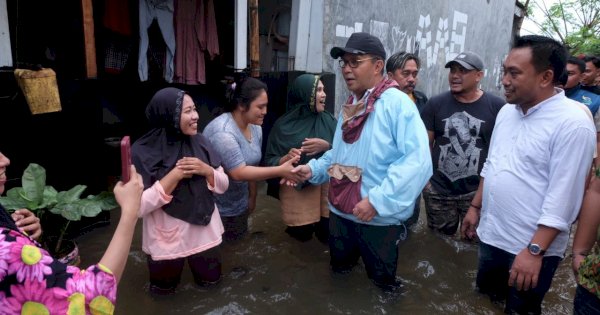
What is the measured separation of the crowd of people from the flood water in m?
0.14

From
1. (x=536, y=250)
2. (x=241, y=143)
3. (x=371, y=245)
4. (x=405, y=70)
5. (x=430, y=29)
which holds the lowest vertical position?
(x=371, y=245)

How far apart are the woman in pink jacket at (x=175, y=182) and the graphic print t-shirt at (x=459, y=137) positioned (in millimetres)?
2065

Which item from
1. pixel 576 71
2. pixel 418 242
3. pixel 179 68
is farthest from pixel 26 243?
pixel 576 71

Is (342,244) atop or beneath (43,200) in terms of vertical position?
beneath

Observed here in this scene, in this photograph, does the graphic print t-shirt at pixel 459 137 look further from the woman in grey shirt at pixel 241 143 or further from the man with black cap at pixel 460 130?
the woman in grey shirt at pixel 241 143

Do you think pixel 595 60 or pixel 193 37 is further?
pixel 193 37

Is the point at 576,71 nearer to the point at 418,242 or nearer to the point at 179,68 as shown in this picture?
the point at 418,242

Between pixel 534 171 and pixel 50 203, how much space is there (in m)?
3.11

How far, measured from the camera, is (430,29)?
893 cm

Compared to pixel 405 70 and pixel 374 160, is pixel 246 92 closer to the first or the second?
pixel 374 160

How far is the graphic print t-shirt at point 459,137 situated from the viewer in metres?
3.48

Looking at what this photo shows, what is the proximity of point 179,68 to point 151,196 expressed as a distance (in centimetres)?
313

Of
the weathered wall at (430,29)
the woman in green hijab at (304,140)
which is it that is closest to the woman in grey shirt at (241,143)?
the woman in green hijab at (304,140)

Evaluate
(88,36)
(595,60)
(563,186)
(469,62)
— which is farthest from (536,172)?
(88,36)
